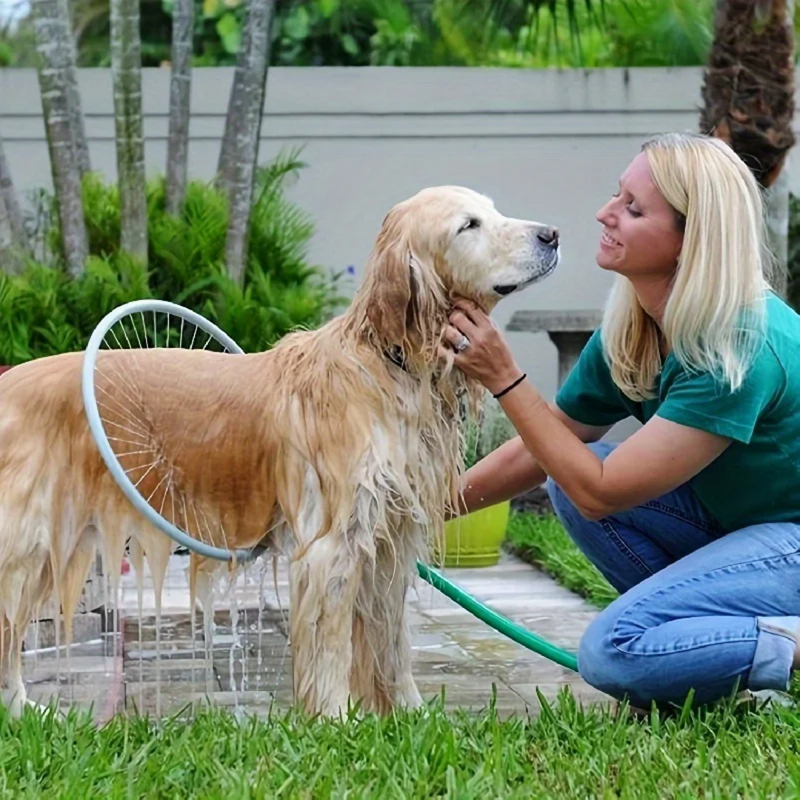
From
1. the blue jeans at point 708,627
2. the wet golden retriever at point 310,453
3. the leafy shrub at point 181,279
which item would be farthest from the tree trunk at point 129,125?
the blue jeans at point 708,627

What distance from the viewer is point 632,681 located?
3324 millimetres

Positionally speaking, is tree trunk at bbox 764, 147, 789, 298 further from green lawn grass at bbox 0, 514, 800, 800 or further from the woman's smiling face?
green lawn grass at bbox 0, 514, 800, 800

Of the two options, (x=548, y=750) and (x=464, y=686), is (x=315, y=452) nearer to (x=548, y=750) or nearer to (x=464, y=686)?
(x=548, y=750)

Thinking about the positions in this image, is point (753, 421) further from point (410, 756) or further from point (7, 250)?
point (7, 250)

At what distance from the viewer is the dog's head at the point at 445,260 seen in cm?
316

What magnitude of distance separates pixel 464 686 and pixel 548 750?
119cm

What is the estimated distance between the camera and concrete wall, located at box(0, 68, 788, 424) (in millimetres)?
8422

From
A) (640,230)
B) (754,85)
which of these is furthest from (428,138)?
(640,230)

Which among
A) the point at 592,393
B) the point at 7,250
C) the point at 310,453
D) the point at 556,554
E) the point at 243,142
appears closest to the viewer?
the point at 310,453

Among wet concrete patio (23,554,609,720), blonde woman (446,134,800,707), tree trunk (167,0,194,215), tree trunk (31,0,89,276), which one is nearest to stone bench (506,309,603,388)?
tree trunk (167,0,194,215)

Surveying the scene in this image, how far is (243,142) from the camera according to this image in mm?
7277

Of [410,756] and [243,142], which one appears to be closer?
[410,756]

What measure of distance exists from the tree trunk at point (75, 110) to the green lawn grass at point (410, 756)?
4508 mm

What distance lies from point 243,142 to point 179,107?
0.48m
